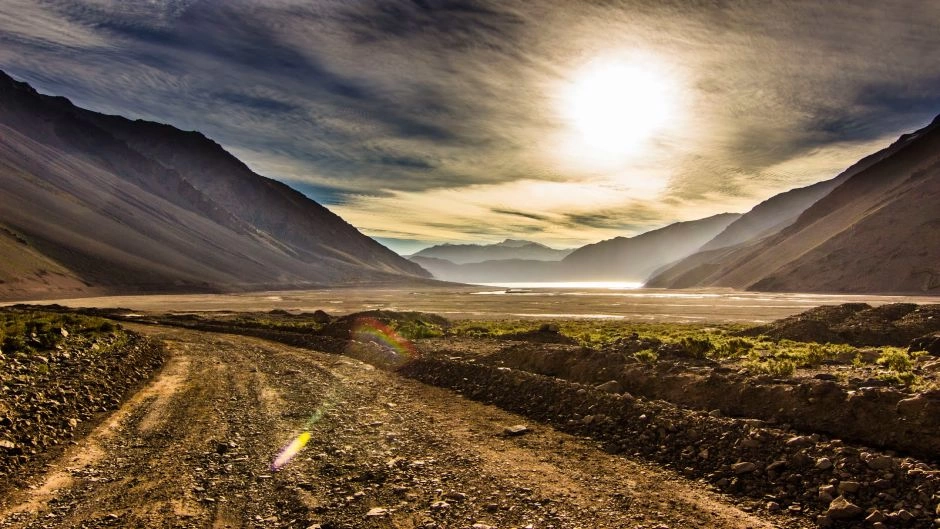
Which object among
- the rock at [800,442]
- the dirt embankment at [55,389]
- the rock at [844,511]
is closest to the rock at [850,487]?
the rock at [844,511]

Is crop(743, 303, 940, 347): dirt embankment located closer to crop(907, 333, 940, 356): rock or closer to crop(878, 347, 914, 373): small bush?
crop(907, 333, 940, 356): rock

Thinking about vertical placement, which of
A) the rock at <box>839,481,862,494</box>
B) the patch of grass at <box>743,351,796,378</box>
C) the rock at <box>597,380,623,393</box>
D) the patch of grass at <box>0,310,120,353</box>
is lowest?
the patch of grass at <box>0,310,120,353</box>

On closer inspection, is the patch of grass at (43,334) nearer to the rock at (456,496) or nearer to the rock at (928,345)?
the rock at (456,496)

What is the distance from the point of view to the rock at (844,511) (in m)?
7.23

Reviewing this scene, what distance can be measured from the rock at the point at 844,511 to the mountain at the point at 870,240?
14512cm

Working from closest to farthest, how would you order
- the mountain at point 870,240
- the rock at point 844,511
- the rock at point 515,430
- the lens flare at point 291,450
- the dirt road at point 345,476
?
the rock at point 844,511 → the dirt road at point 345,476 → the lens flare at point 291,450 → the rock at point 515,430 → the mountain at point 870,240

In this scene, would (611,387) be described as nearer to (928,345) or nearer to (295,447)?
(295,447)

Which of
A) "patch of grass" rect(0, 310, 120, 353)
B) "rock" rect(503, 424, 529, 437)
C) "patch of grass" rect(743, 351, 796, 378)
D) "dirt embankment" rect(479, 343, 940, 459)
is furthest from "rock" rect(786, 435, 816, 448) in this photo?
"patch of grass" rect(0, 310, 120, 353)

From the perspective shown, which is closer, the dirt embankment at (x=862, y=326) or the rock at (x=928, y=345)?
the rock at (x=928, y=345)

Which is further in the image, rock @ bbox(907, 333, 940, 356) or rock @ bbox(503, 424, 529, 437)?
rock @ bbox(907, 333, 940, 356)

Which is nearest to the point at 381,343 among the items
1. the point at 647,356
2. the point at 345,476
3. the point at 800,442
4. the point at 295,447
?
the point at 647,356

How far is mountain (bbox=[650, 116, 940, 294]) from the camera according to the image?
400 ft

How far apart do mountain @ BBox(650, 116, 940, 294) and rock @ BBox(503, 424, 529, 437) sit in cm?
14461

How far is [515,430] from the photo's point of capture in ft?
40.4
